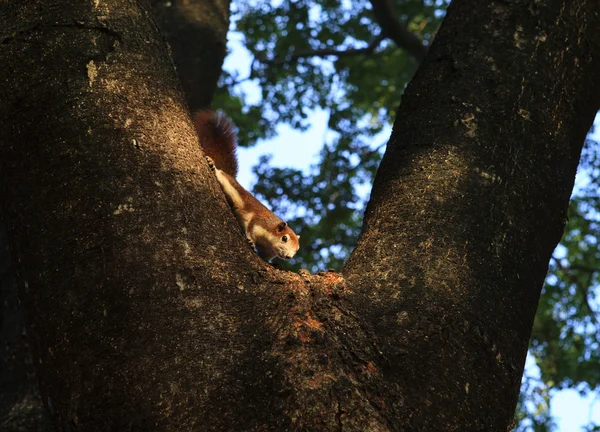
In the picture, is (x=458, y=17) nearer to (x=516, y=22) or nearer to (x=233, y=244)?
(x=516, y=22)

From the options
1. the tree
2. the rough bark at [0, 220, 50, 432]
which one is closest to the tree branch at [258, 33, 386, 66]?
the rough bark at [0, 220, 50, 432]

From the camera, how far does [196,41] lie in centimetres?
457

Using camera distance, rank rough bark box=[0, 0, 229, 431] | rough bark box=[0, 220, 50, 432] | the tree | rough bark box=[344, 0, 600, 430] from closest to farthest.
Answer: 1. the tree
2. rough bark box=[344, 0, 600, 430]
3. rough bark box=[0, 220, 50, 432]
4. rough bark box=[0, 0, 229, 431]

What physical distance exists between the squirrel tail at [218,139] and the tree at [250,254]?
1486 millimetres

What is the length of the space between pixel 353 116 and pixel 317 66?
0.76 metres

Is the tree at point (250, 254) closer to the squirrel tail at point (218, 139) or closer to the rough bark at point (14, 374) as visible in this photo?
the rough bark at point (14, 374)

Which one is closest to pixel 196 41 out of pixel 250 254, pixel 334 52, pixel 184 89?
pixel 184 89

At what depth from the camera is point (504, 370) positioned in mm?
1947

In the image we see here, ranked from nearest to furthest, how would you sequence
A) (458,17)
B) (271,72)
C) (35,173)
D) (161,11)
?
(35,173)
(458,17)
(161,11)
(271,72)

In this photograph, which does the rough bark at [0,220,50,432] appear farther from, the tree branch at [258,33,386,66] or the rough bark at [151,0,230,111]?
the tree branch at [258,33,386,66]

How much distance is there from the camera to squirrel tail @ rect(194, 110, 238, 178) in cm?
393

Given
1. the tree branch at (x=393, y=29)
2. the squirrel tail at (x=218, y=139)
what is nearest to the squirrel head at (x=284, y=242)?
the squirrel tail at (x=218, y=139)

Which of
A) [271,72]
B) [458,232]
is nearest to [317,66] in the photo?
[271,72]

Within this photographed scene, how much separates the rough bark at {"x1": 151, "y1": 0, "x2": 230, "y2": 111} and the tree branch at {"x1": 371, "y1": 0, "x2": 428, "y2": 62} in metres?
2.62
